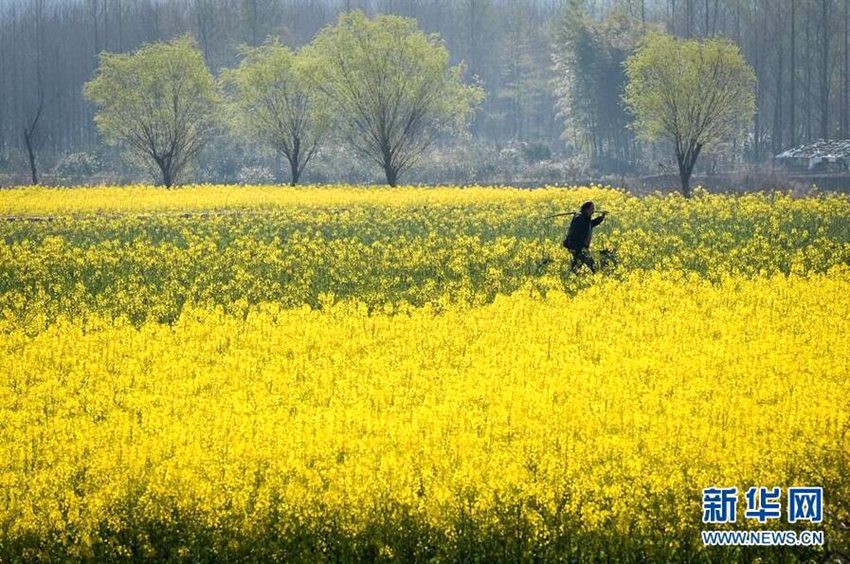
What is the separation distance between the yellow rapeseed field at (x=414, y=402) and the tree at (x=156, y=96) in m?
36.8

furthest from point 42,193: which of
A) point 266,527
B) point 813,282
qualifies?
point 266,527

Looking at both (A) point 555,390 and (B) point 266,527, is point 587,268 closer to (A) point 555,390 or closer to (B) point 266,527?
(A) point 555,390

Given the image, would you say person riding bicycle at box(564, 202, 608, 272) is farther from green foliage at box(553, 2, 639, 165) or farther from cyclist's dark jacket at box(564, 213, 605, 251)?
green foliage at box(553, 2, 639, 165)

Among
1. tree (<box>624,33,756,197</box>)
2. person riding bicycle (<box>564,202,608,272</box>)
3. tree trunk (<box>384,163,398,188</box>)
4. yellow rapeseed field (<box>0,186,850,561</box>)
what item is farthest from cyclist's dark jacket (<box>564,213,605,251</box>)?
tree trunk (<box>384,163,398,188</box>)

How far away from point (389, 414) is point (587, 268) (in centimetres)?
1387

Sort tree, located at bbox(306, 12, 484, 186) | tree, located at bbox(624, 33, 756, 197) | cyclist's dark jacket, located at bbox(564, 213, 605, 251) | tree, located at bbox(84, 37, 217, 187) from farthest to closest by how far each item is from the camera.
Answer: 1. tree, located at bbox(84, 37, 217, 187)
2. tree, located at bbox(306, 12, 484, 186)
3. tree, located at bbox(624, 33, 756, 197)
4. cyclist's dark jacket, located at bbox(564, 213, 605, 251)

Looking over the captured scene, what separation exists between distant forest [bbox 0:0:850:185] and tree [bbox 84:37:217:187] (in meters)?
5.07

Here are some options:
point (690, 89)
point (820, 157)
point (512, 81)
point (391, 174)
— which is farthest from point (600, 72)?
point (512, 81)

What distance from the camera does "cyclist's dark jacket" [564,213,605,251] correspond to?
24500 millimetres

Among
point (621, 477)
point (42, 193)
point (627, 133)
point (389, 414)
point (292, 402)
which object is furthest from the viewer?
point (627, 133)

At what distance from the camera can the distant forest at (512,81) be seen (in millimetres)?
88625

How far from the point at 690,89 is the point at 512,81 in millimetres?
71967

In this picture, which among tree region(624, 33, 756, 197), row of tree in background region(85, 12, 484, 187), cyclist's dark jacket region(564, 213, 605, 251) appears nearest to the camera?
cyclist's dark jacket region(564, 213, 605, 251)

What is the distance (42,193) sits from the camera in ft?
173
